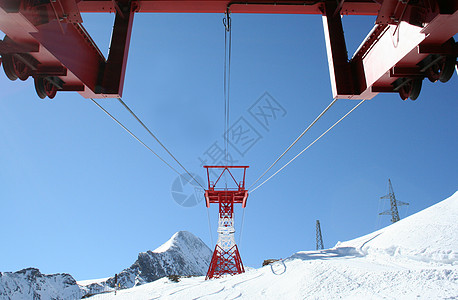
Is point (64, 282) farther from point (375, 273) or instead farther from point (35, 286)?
point (375, 273)

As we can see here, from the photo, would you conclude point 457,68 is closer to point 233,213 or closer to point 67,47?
point 67,47

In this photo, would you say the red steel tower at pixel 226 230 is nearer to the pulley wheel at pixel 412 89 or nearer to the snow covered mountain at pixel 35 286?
the pulley wheel at pixel 412 89

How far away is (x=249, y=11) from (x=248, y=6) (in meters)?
0.20

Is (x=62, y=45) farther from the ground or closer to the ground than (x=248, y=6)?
closer to the ground

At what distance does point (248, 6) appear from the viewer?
659cm

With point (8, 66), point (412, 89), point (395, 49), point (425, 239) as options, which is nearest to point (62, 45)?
point (8, 66)

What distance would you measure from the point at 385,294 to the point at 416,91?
177 inches

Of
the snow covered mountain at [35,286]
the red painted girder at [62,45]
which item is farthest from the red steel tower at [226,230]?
the snow covered mountain at [35,286]

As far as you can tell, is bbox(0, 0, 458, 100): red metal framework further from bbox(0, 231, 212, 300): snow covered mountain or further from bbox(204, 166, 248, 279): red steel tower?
bbox(0, 231, 212, 300): snow covered mountain

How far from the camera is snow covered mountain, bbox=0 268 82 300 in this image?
140375 mm

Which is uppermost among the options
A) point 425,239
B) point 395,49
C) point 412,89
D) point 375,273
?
point 395,49

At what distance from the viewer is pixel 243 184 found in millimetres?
18984

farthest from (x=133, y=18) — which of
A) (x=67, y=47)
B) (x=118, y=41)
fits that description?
(x=67, y=47)

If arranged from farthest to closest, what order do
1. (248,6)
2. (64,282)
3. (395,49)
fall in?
(64,282)
(248,6)
(395,49)
